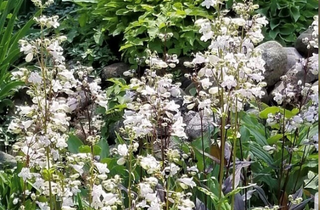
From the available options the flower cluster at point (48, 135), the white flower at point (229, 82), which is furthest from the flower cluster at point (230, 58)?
the flower cluster at point (48, 135)

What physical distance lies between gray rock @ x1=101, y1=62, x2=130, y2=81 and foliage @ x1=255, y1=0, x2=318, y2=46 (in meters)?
1.17

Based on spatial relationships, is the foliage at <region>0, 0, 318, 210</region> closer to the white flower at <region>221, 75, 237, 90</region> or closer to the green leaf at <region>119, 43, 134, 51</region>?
the white flower at <region>221, 75, 237, 90</region>

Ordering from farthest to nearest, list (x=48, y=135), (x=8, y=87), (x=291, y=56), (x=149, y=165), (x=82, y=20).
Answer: (x=82, y=20) < (x=291, y=56) < (x=8, y=87) < (x=48, y=135) < (x=149, y=165)

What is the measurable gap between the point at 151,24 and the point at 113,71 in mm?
516

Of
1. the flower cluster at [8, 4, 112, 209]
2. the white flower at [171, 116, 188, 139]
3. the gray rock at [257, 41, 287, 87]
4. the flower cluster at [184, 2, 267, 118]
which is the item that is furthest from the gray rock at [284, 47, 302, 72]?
the flower cluster at [8, 4, 112, 209]

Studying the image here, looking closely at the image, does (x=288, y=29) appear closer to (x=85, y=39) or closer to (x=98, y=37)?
(x=98, y=37)

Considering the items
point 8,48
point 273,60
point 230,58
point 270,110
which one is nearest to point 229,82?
point 230,58

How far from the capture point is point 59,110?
6.63ft

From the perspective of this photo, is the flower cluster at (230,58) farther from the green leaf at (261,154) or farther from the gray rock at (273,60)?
the gray rock at (273,60)

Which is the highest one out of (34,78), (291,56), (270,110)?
(34,78)

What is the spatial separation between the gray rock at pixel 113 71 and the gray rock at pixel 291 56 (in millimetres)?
1286

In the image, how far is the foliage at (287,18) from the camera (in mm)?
4852

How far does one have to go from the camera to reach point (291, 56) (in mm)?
4559

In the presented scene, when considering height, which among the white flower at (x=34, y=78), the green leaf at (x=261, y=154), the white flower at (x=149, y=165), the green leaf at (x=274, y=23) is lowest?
the green leaf at (x=274, y=23)
